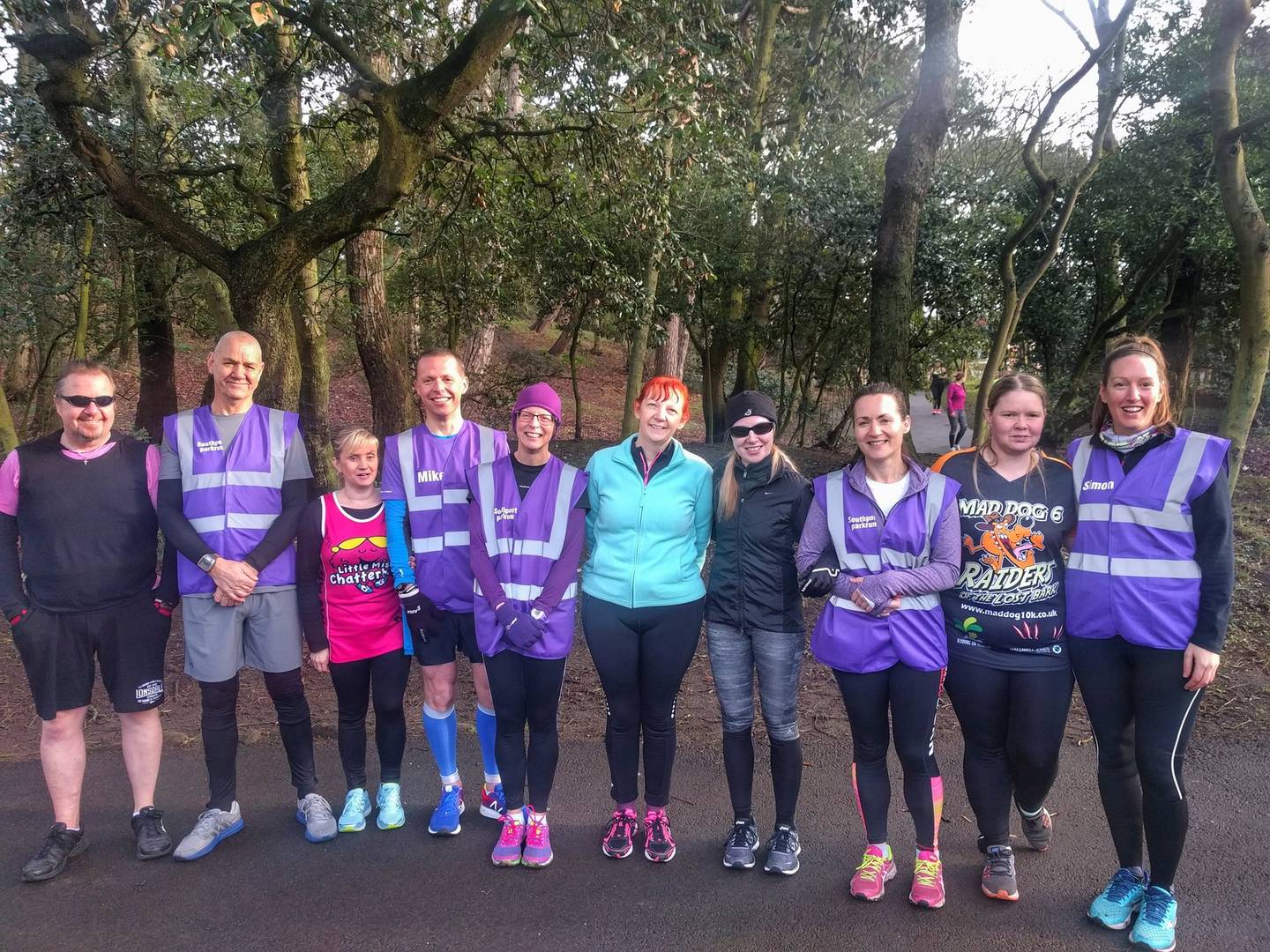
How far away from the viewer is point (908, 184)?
7859mm

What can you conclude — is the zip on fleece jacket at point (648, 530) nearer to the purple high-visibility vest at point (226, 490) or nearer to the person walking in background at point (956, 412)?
the purple high-visibility vest at point (226, 490)

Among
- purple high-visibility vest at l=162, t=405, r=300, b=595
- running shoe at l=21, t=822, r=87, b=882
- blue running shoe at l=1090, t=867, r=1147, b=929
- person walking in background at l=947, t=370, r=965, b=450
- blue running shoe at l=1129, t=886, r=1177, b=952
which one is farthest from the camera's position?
person walking in background at l=947, t=370, r=965, b=450

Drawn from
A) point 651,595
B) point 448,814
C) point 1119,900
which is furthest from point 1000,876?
point 448,814

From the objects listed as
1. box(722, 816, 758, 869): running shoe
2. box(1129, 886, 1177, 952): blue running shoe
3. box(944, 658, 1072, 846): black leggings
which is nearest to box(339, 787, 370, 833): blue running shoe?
box(722, 816, 758, 869): running shoe

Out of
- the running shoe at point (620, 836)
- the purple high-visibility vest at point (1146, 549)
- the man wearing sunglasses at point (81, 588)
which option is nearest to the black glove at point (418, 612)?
the man wearing sunglasses at point (81, 588)

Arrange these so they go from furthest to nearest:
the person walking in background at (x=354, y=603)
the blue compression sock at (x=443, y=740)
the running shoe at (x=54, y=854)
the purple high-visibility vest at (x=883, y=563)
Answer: the blue compression sock at (x=443, y=740) < the person walking in background at (x=354, y=603) < the running shoe at (x=54, y=854) < the purple high-visibility vest at (x=883, y=563)

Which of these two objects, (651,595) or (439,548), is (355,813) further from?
(651,595)

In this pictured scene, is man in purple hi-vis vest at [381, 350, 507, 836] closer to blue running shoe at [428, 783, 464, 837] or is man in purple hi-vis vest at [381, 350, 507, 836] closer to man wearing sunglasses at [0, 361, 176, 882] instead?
blue running shoe at [428, 783, 464, 837]

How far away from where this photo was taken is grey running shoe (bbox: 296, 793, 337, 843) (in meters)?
3.88

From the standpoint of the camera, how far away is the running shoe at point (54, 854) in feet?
11.7

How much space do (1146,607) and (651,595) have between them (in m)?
1.88

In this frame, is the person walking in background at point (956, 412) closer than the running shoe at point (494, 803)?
No

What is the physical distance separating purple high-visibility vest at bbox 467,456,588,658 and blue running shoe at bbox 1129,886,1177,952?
243 centimetres

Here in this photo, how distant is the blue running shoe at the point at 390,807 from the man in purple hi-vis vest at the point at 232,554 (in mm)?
237
